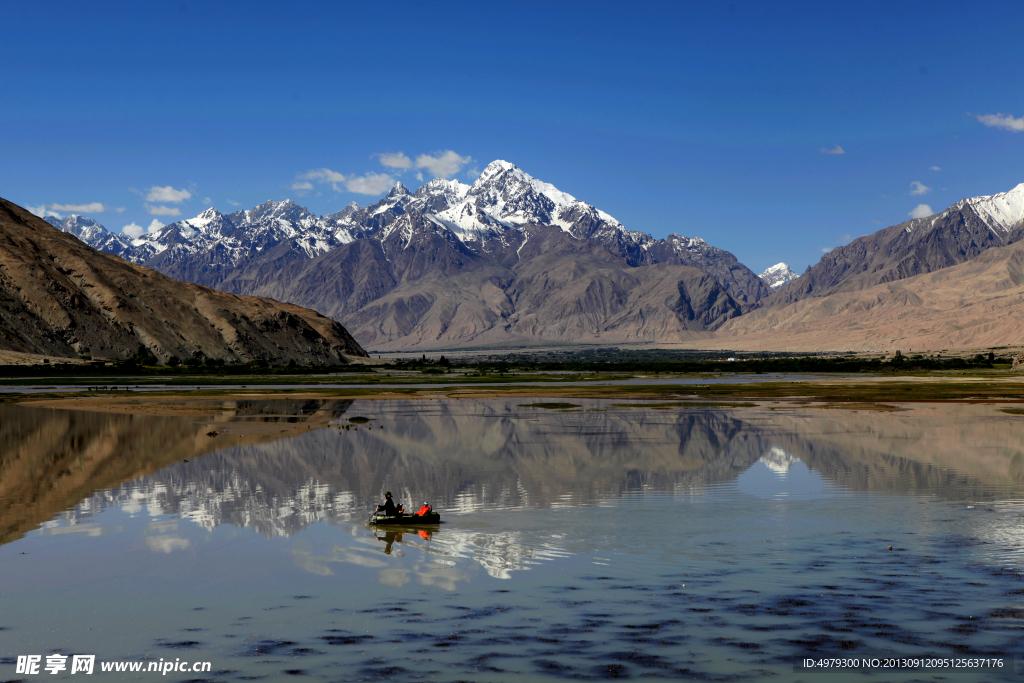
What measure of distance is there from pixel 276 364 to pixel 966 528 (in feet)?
532

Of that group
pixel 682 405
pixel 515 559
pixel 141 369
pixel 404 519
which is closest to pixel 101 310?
pixel 141 369

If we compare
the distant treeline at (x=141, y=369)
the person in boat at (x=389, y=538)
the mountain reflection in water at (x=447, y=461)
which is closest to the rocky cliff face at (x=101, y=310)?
the distant treeline at (x=141, y=369)

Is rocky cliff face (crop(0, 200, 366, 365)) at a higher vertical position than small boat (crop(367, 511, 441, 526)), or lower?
higher

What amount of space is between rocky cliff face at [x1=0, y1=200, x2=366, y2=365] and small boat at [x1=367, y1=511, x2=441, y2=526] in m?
123

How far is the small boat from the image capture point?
23938mm

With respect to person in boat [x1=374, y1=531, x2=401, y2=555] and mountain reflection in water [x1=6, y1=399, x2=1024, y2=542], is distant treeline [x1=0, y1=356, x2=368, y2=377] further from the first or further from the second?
person in boat [x1=374, y1=531, x2=401, y2=555]

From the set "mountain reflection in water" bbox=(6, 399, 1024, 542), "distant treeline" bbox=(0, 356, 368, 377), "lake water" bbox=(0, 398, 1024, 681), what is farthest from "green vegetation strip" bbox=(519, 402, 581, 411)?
"distant treeline" bbox=(0, 356, 368, 377)

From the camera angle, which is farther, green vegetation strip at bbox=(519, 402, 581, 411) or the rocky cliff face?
the rocky cliff face

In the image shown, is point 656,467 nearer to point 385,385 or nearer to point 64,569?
point 64,569

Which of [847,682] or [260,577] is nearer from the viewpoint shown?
[847,682]

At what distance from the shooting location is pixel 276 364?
174m

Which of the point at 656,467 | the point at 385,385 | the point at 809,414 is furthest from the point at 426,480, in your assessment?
the point at 385,385

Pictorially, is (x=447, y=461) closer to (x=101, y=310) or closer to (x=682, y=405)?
(x=682, y=405)

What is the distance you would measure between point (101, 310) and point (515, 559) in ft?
476
